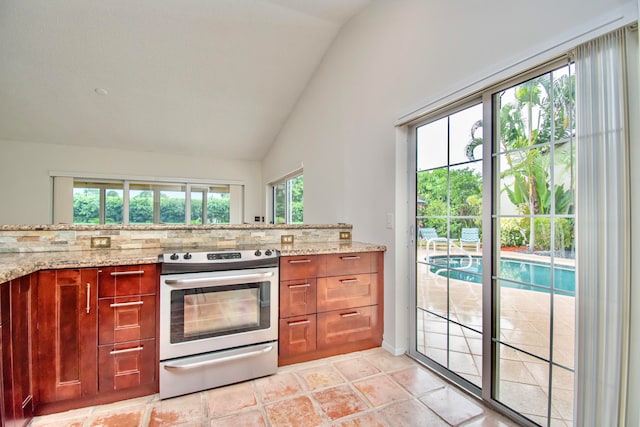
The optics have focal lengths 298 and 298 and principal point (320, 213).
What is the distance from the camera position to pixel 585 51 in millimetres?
1254

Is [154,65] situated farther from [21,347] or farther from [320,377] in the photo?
→ [320,377]

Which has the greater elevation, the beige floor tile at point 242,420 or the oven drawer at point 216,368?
the oven drawer at point 216,368

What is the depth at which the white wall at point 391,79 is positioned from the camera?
1.51 m

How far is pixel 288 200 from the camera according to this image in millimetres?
5121

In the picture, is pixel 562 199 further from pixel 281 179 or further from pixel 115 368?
pixel 281 179

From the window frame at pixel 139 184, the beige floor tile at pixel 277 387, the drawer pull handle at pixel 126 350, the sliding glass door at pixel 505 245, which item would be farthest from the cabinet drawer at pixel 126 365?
the window frame at pixel 139 184

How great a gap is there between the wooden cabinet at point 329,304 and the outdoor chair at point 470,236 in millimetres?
733

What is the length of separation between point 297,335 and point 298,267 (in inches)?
20.1

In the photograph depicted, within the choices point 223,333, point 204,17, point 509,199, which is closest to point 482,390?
point 509,199

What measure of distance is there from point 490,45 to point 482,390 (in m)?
2.04

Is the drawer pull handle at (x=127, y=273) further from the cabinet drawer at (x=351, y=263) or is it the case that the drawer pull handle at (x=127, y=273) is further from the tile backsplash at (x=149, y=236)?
the cabinet drawer at (x=351, y=263)

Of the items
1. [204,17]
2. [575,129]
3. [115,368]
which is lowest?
[115,368]

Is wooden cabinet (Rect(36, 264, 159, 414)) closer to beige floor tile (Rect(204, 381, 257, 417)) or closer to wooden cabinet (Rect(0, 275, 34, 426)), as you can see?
wooden cabinet (Rect(0, 275, 34, 426))

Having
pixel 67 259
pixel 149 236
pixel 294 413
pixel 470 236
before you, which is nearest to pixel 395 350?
pixel 294 413
